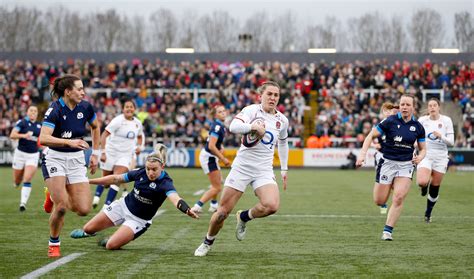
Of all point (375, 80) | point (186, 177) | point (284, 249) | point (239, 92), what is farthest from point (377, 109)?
point (284, 249)

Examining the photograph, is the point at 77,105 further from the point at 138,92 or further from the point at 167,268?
the point at 138,92

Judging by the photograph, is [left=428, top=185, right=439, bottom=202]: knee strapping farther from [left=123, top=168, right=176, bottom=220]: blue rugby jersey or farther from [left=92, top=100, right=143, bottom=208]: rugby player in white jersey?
[left=123, top=168, right=176, bottom=220]: blue rugby jersey

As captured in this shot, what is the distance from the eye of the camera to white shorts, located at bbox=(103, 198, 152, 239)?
10953mm

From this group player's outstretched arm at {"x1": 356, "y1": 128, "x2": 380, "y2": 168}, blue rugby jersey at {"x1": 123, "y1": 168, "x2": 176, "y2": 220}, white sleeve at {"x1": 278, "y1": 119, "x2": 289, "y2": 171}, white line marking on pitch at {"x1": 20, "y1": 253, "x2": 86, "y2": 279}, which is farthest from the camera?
player's outstretched arm at {"x1": 356, "y1": 128, "x2": 380, "y2": 168}

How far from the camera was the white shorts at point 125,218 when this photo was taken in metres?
11.0

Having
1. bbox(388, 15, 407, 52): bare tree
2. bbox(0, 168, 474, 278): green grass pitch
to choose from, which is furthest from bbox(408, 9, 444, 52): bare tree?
bbox(0, 168, 474, 278): green grass pitch

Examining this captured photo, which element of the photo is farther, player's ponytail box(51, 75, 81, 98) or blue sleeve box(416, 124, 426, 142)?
blue sleeve box(416, 124, 426, 142)

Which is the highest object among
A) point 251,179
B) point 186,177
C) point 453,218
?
point 251,179

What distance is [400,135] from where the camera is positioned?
12891 millimetres

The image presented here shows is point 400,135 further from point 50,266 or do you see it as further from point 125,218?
point 50,266

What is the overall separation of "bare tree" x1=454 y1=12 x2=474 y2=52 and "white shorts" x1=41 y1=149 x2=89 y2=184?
53567 mm

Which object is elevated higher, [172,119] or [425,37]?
[425,37]

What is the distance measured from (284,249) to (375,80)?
35.2 meters

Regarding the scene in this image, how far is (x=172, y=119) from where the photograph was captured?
43.3 metres
